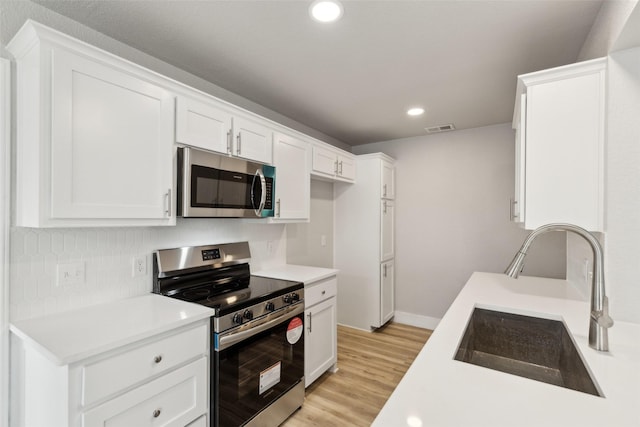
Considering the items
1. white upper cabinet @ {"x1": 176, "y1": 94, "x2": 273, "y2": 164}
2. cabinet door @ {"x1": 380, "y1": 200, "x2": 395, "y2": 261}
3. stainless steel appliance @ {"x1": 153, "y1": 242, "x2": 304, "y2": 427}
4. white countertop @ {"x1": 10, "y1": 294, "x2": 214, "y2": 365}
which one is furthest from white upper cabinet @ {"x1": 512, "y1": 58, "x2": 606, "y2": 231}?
cabinet door @ {"x1": 380, "y1": 200, "x2": 395, "y2": 261}

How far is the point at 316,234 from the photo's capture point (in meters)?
3.58

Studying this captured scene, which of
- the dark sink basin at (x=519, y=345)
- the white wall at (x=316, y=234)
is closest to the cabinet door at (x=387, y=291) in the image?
the white wall at (x=316, y=234)

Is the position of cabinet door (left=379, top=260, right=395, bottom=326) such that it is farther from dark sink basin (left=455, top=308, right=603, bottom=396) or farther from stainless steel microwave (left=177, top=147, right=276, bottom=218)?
dark sink basin (left=455, top=308, right=603, bottom=396)

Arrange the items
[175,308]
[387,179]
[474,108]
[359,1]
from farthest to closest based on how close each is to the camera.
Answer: [387,179] → [474,108] → [175,308] → [359,1]

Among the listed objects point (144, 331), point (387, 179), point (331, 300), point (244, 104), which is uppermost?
point (244, 104)

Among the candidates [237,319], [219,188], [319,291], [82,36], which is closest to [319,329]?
[319,291]

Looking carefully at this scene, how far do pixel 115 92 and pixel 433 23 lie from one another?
169cm

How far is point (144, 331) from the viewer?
4.27ft

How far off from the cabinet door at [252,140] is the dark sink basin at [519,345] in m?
1.74

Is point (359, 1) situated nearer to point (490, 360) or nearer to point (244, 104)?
point (244, 104)

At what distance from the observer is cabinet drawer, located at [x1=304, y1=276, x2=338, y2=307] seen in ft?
7.68

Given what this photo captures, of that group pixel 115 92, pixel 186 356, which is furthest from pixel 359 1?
pixel 186 356

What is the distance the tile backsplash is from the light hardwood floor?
4.68 feet

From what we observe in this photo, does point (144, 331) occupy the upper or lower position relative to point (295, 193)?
lower
